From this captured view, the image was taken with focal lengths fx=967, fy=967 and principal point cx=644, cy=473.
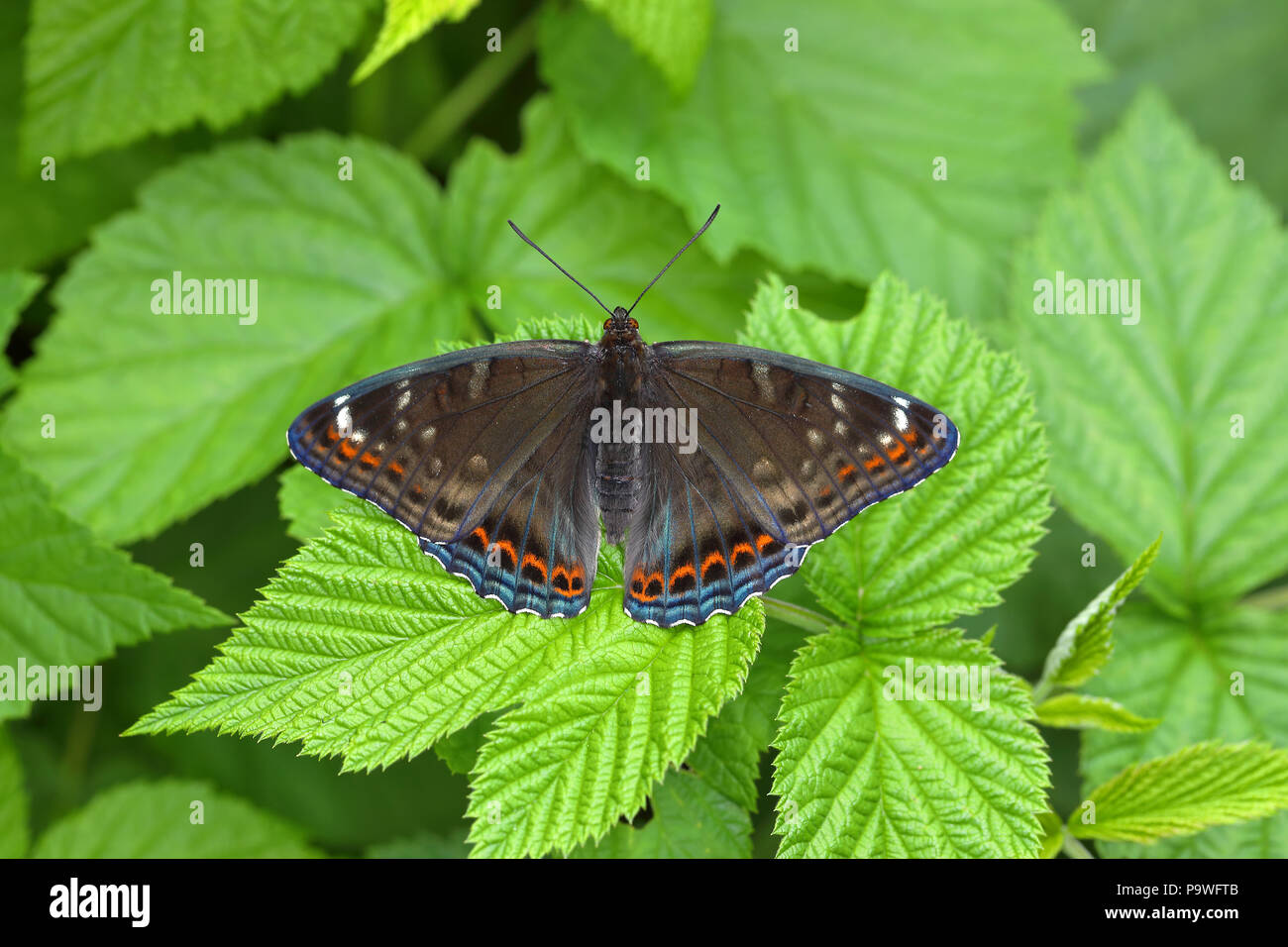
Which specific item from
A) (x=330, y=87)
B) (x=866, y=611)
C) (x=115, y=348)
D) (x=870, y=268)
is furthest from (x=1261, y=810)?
(x=330, y=87)

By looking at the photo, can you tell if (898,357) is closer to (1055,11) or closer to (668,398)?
(668,398)

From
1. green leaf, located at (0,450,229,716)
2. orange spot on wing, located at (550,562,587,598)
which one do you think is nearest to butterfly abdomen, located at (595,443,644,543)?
orange spot on wing, located at (550,562,587,598)

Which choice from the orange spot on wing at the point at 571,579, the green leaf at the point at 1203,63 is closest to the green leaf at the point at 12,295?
the orange spot on wing at the point at 571,579

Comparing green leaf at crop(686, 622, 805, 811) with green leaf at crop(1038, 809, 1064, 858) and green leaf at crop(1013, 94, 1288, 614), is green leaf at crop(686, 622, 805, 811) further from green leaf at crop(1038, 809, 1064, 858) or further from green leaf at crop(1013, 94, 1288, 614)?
green leaf at crop(1013, 94, 1288, 614)

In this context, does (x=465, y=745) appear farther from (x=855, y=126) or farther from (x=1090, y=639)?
(x=855, y=126)

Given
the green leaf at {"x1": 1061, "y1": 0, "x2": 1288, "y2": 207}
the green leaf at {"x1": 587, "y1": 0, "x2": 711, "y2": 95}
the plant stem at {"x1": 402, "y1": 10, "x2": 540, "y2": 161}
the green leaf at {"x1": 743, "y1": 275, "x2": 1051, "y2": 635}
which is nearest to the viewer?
the green leaf at {"x1": 743, "y1": 275, "x2": 1051, "y2": 635}

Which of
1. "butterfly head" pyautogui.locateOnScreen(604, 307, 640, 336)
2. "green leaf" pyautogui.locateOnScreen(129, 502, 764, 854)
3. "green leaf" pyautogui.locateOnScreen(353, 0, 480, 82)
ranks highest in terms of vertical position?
"green leaf" pyautogui.locateOnScreen(353, 0, 480, 82)
